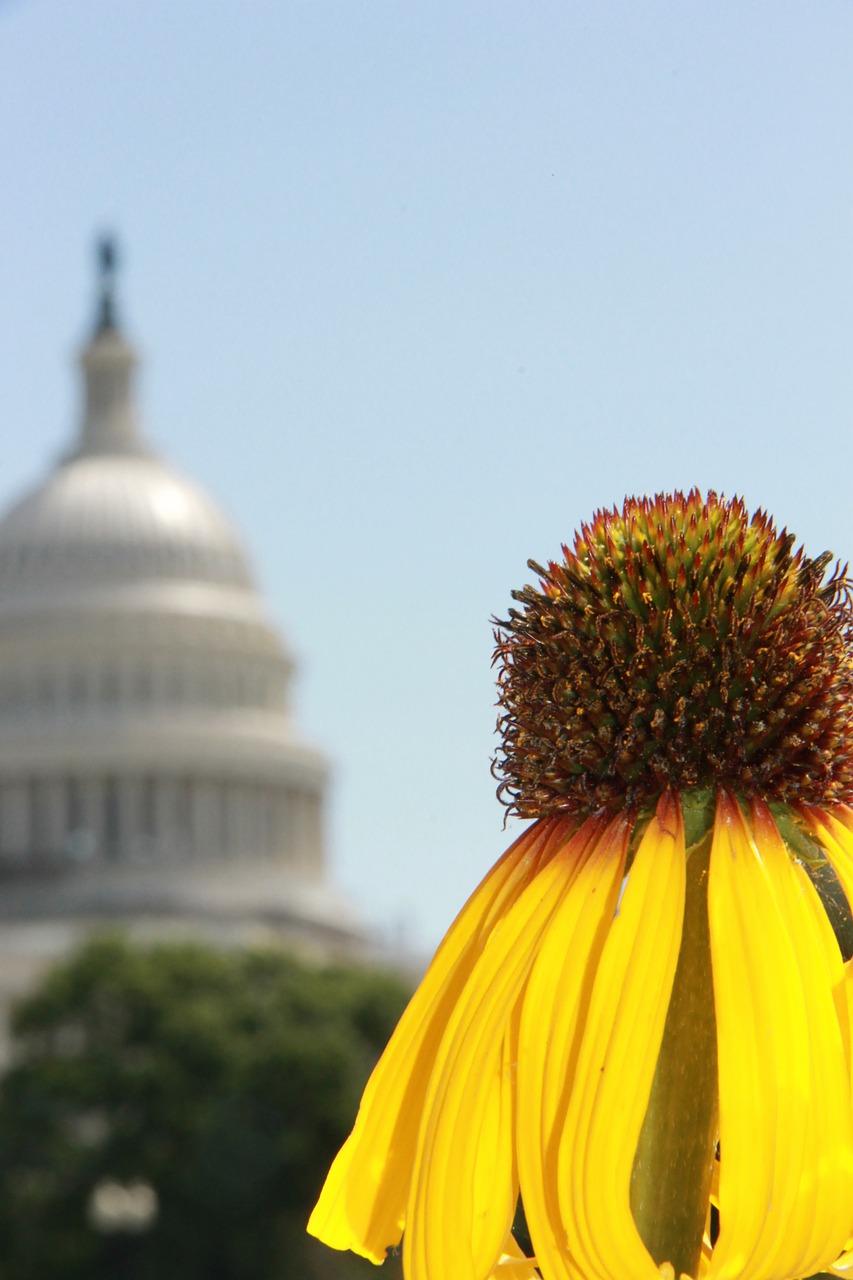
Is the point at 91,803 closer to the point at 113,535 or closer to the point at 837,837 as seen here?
the point at 113,535

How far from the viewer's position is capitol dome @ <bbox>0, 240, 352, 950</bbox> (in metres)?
113

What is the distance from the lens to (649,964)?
2.81 metres

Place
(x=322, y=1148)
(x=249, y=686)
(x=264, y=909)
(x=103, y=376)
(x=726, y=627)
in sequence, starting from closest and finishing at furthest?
1. (x=726, y=627)
2. (x=322, y=1148)
3. (x=264, y=909)
4. (x=249, y=686)
5. (x=103, y=376)

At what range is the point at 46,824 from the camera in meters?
115

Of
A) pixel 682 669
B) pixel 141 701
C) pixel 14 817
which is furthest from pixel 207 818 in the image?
pixel 682 669

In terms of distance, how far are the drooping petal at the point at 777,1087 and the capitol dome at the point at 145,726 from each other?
10778 cm

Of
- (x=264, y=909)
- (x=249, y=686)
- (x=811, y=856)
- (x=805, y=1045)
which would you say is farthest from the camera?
(x=249, y=686)

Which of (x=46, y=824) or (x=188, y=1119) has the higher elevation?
(x=46, y=824)

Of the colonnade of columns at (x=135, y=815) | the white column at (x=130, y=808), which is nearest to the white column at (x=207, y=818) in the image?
the colonnade of columns at (x=135, y=815)

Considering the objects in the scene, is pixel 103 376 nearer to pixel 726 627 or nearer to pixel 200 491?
pixel 200 491

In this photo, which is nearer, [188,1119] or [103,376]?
[188,1119]

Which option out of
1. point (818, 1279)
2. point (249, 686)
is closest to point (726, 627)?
point (818, 1279)

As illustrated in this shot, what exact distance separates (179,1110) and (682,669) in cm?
7129

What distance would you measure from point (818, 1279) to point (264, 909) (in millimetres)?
108064
